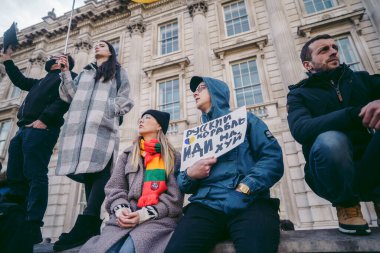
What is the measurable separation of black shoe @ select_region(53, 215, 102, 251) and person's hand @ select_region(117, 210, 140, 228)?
0.70 metres

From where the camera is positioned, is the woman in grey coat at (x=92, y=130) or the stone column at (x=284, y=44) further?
the stone column at (x=284, y=44)

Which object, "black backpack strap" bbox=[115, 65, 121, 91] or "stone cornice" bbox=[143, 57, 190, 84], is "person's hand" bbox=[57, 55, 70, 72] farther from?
"stone cornice" bbox=[143, 57, 190, 84]

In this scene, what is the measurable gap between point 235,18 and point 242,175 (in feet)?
36.6

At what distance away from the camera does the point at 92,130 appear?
2.95 metres

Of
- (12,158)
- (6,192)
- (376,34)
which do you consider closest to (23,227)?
(6,192)

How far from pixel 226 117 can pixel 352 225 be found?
1384 millimetres

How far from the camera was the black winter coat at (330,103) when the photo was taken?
1.90 m

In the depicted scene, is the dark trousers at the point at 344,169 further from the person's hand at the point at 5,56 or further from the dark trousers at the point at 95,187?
the person's hand at the point at 5,56

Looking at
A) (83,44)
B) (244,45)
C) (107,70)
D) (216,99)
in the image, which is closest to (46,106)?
(107,70)

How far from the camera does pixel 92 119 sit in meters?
3.00

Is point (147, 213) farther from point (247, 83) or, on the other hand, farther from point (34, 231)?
point (247, 83)

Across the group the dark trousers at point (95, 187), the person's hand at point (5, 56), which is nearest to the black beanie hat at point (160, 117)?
the dark trousers at point (95, 187)

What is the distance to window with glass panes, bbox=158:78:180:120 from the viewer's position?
403 inches

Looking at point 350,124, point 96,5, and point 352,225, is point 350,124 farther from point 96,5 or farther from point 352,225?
point 96,5
